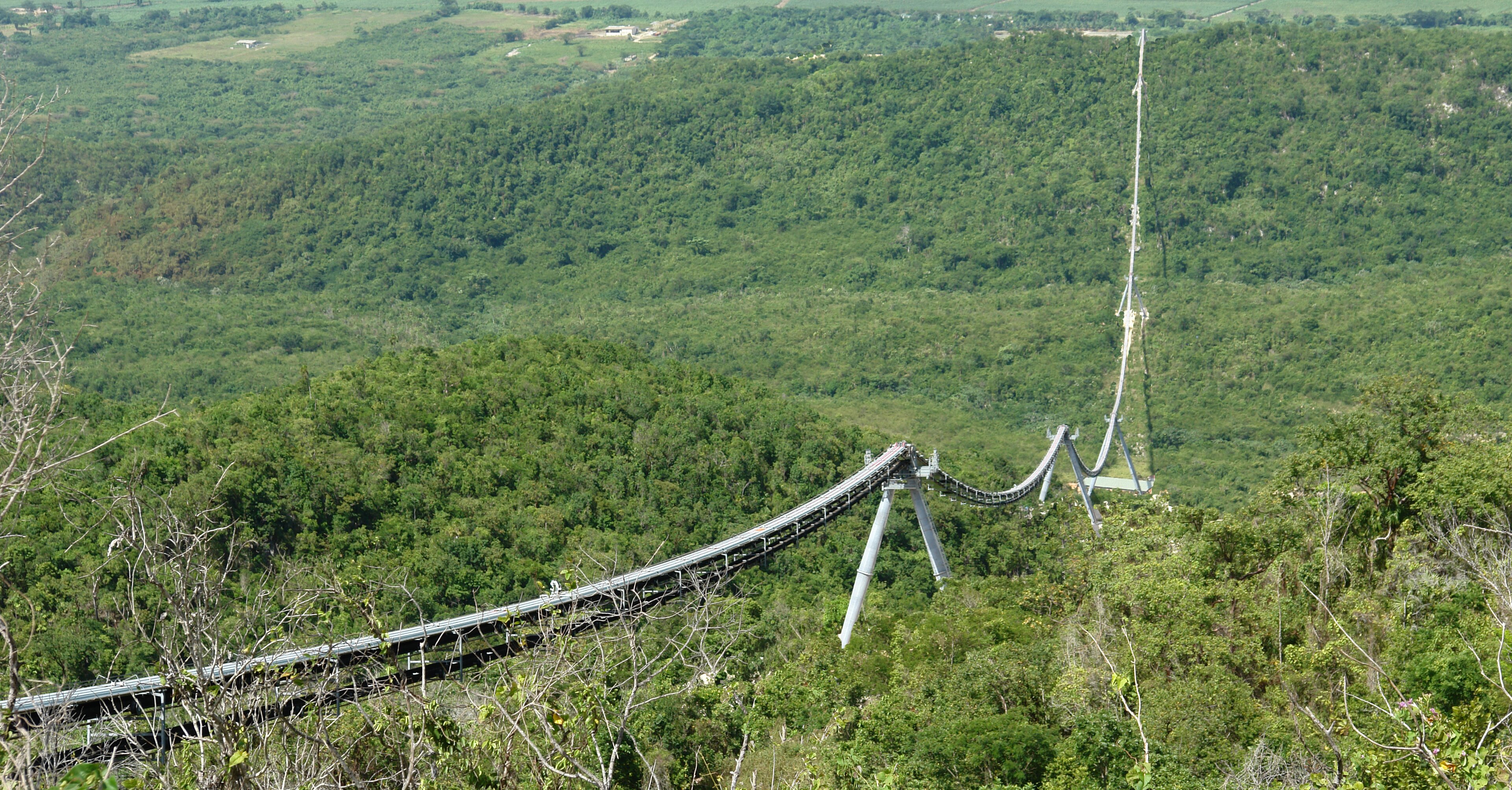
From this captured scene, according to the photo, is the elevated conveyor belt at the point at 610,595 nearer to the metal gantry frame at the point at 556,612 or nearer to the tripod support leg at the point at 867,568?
the metal gantry frame at the point at 556,612

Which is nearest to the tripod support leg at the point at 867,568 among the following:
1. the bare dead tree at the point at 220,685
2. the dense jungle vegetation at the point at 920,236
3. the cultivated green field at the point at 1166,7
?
the bare dead tree at the point at 220,685

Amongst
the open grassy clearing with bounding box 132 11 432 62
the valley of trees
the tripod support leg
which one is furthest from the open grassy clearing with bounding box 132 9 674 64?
the tripod support leg

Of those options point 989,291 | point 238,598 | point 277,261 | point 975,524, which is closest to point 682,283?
point 989,291

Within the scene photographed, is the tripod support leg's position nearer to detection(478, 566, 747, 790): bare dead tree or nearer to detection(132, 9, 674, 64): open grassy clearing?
detection(478, 566, 747, 790): bare dead tree

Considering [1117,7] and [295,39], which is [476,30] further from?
[1117,7]

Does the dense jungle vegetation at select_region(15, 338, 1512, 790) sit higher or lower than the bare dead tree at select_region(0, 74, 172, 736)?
lower

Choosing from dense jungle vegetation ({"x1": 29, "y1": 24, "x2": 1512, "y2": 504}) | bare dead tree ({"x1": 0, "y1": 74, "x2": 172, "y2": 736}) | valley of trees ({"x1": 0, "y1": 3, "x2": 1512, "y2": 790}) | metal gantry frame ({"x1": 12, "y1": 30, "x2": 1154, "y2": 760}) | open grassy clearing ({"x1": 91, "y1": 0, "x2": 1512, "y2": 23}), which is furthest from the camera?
open grassy clearing ({"x1": 91, "y1": 0, "x2": 1512, "y2": 23})
